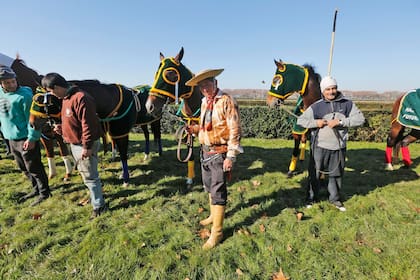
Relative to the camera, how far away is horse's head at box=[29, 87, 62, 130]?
359cm

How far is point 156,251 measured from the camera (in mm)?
2824

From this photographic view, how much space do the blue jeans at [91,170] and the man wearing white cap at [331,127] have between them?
3.32 metres

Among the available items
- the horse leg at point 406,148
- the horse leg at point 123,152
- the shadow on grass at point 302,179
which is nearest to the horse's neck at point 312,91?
the shadow on grass at point 302,179

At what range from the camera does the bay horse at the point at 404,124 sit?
5.56 meters

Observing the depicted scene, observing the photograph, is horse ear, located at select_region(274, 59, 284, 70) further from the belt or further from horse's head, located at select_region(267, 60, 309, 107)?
the belt

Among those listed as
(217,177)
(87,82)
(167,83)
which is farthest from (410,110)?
(87,82)

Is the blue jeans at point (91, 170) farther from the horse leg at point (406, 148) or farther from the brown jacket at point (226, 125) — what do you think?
the horse leg at point (406, 148)

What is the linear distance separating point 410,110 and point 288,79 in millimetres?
3548

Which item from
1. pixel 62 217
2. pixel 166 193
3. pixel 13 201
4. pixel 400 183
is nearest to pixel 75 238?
pixel 62 217

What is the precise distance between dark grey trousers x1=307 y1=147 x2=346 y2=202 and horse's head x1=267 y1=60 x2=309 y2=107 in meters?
1.48

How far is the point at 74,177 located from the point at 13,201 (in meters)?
1.27

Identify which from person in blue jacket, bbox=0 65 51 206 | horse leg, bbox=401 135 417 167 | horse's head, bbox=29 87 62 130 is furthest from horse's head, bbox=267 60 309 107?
person in blue jacket, bbox=0 65 51 206

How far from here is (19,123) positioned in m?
3.83

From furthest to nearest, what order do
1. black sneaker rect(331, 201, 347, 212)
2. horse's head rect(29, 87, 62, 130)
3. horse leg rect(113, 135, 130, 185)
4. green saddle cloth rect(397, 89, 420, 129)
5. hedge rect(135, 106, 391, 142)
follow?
hedge rect(135, 106, 391, 142) < green saddle cloth rect(397, 89, 420, 129) < horse leg rect(113, 135, 130, 185) < black sneaker rect(331, 201, 347, 212) < horse's head rect(29, 87, 62, 130)
